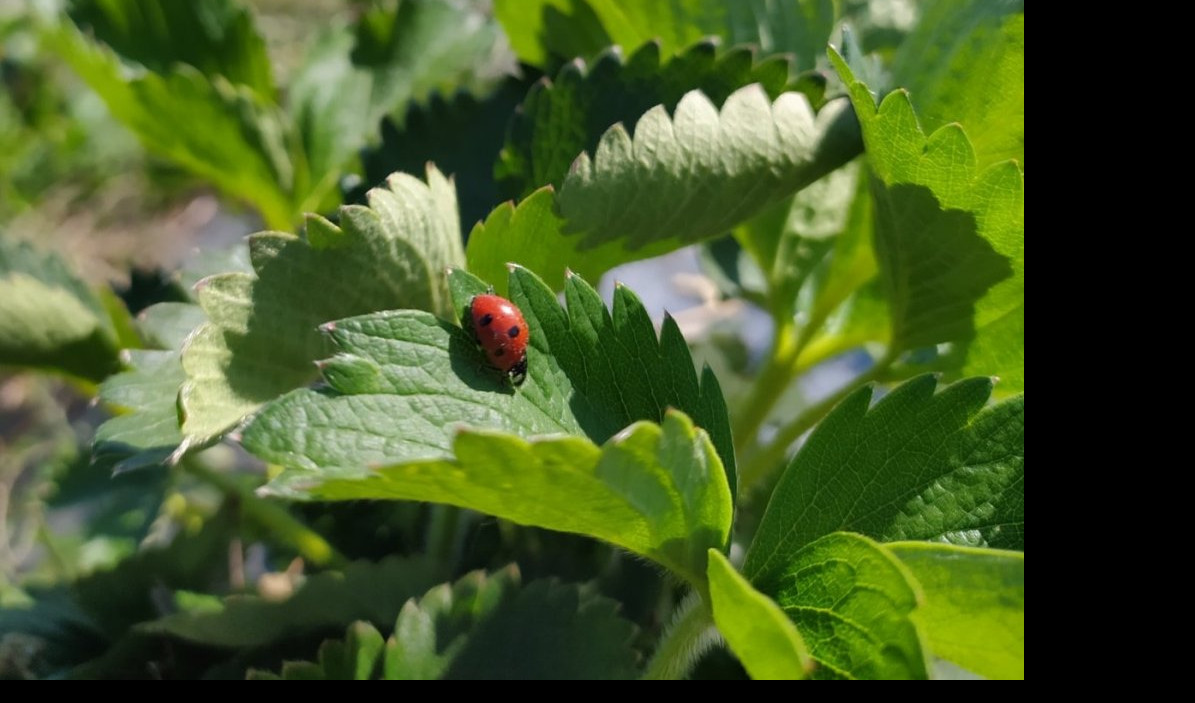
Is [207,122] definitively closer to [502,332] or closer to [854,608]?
[502,332]

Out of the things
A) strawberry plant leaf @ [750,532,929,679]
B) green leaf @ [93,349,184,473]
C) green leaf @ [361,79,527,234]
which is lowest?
strawberry plant leaf @ [750,532,929,679]

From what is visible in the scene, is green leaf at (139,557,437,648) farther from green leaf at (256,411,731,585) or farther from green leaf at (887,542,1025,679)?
green leaf at (887,542,1025,679)

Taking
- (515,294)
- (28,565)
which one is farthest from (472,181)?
(28,565)

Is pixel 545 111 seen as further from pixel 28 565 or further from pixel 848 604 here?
pixel 28 565

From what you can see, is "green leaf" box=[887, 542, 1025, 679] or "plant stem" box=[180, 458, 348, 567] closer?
"green leaf" box=[887, 542, 1025, 679]

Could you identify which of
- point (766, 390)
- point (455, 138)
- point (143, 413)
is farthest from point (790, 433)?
point (143, 413)

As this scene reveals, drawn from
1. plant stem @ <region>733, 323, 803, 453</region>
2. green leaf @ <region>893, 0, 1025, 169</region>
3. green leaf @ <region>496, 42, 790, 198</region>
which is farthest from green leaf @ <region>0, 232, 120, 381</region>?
green leaf @ <region>893, 0, 1025, 169</region>
